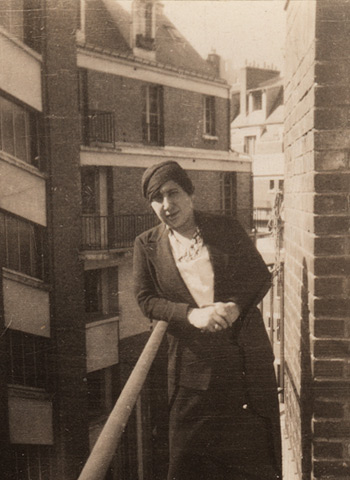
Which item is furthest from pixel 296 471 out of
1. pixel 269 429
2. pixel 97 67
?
pixel 97 67

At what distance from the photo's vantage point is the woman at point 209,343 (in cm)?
218

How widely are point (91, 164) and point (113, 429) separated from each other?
4.90m

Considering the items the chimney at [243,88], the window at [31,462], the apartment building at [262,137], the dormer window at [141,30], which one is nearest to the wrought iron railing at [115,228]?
the apartment building at [262,137]

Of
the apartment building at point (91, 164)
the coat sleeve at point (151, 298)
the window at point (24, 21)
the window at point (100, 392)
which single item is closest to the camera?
the coat sleeve at point (151, 298)

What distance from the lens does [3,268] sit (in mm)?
7074

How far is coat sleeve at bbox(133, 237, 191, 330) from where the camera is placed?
2074 millimetres

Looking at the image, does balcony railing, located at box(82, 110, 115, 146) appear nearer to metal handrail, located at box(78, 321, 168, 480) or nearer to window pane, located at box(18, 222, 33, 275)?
window pane, located at box(18, 222, 33, 275)

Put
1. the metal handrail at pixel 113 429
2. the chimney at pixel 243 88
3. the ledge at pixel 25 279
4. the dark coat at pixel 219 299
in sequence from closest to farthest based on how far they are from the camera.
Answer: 1. the metal handrail at pixel 113 429
2. the dark coat at pixel 219 299
3. the chimney at pixel 243 88
4. the ledge at pixel 25 279

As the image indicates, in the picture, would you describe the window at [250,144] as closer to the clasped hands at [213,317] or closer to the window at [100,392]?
the window at [100,392]

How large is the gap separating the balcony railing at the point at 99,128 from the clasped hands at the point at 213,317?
3774 millimetres

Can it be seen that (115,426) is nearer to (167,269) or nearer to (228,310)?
(228,310)

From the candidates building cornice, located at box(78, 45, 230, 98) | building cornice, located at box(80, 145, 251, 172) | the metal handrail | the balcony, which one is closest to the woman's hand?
the metal handrail

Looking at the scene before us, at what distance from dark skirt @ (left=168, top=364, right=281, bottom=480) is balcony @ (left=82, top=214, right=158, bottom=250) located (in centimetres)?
287

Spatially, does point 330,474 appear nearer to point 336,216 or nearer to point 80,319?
point 336,216
